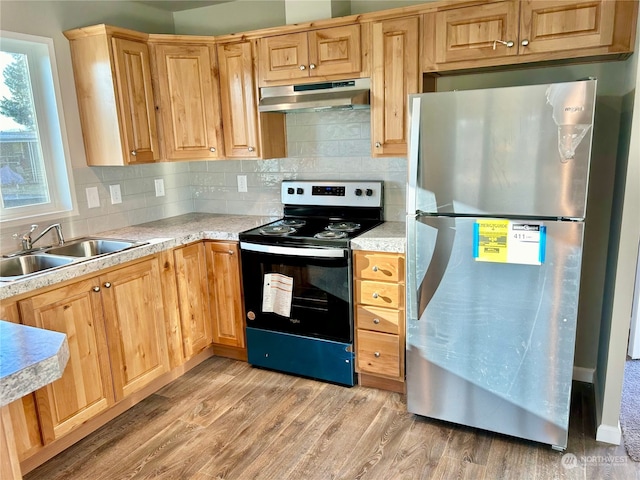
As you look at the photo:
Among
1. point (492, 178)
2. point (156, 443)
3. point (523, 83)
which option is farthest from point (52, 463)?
point (523, 83)

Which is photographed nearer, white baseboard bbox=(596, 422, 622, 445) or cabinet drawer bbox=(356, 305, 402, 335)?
white baseboard bbox=(596, 422, 622, 445)

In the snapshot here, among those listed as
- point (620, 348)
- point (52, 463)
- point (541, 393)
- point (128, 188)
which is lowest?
point (52, 463)

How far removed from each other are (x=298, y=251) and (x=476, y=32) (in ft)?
4.89

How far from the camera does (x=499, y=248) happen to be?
2070 millimetres

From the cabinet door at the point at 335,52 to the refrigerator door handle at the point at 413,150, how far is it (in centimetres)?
72

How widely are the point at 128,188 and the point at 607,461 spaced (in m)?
3.18

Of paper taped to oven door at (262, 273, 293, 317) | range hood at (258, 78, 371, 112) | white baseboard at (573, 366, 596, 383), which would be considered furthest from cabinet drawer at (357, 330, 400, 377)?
range hood at (258, 78, 371, 112)

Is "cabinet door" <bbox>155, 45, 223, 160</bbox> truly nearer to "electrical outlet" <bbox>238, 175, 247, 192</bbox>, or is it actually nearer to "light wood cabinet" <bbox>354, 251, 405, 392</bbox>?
"electrical outlet" <bbox>238, 175, 247, 192</bbox>

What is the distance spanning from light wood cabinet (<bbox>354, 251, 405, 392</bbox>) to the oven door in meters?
0.07

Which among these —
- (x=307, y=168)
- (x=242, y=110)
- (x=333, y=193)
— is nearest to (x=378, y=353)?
(x=333, y=193)

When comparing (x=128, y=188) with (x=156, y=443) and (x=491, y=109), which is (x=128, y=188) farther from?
(x=491, y=109)

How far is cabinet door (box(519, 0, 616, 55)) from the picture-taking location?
2.14 meters

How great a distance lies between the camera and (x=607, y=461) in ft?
7.03

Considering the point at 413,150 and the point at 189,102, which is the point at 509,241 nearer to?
the point at 413,150
